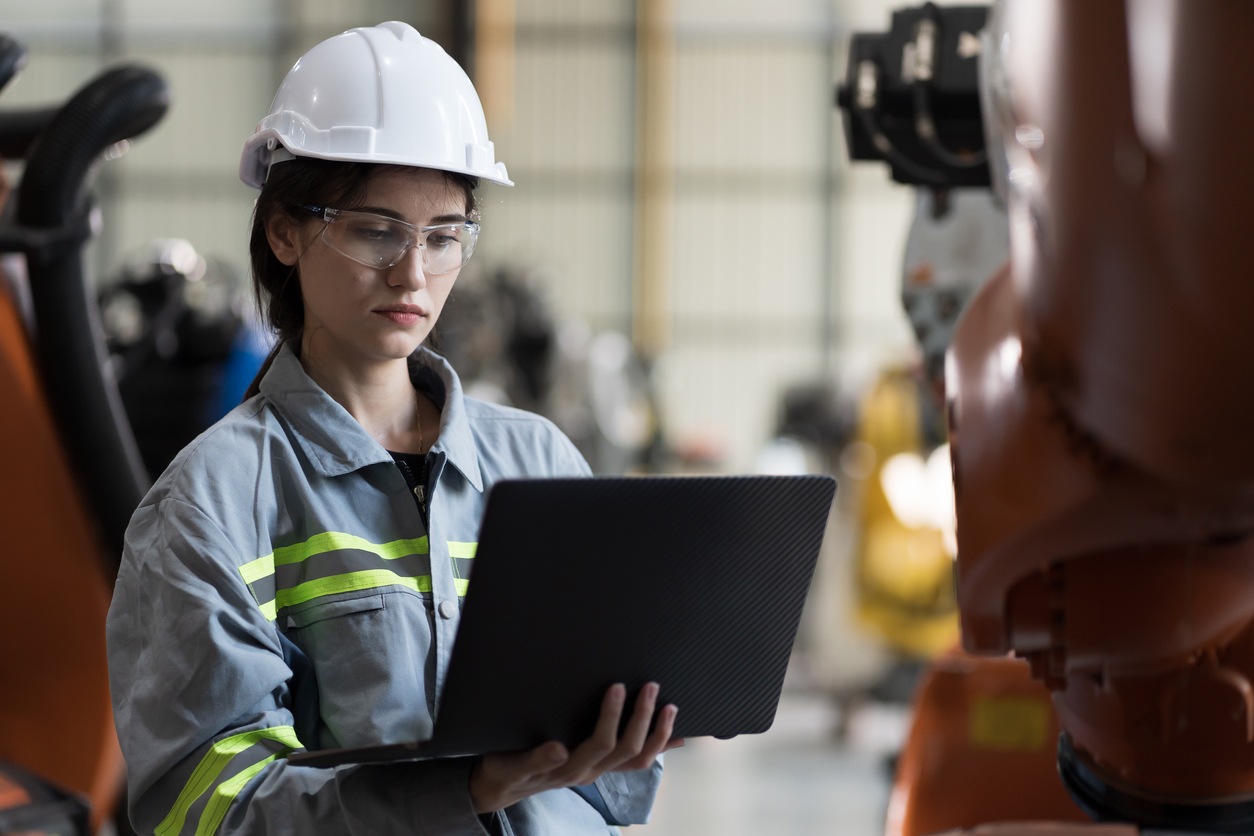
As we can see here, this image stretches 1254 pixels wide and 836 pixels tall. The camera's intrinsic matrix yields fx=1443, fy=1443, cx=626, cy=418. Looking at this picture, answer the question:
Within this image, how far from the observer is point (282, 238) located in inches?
67.6

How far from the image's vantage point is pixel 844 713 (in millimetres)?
8969

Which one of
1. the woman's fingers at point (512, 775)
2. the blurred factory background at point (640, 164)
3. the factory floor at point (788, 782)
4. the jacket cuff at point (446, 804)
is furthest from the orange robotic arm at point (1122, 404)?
the blurred factory background at point (640, 164)

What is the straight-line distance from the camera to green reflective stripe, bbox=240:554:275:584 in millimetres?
1470

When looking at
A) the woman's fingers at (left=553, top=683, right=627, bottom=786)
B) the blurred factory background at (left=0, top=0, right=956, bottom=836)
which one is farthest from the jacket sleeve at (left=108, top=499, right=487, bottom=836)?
the blurred factory background at (left=0, top=0, right=956, bottom=836)

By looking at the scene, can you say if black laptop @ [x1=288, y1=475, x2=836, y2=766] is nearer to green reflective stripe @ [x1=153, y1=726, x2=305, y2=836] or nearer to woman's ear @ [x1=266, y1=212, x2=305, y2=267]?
green reflective stripe @ [x1=153, y1=726, x2=305, y2=836]

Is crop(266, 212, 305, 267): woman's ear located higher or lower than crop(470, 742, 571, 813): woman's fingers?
higher

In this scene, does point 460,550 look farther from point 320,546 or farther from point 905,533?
point 905,533

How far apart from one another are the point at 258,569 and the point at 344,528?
12 cm

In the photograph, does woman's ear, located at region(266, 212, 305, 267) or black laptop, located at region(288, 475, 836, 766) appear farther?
woman's ear, located at region(266, 212, 305, 267)

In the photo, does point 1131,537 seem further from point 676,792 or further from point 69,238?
point 676,792

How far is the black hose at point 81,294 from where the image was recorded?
2.79 metres

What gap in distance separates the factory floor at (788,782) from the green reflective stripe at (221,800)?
16.7 feet

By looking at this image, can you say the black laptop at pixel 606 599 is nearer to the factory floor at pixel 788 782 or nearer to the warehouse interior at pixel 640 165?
the factory floor at pixel 788 782

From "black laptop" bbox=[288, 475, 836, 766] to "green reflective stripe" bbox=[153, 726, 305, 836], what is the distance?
8cm
